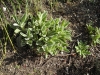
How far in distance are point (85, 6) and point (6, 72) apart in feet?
4.25

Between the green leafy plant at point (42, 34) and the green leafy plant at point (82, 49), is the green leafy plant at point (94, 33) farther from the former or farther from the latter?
the green leafy plant at point (42, 34)

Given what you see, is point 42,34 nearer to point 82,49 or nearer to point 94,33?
point 82,49

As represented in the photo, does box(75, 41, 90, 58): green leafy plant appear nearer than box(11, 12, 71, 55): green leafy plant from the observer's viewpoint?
No

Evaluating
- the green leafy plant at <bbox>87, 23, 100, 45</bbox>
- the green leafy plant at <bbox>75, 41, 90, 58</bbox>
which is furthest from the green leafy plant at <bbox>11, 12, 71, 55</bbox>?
the green leafy plant at <bbox>87, 23, 100, 45</bbox>

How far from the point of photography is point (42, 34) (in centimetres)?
223

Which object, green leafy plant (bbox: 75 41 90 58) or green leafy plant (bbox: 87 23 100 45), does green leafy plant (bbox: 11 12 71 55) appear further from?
green leafy plant (bbox: 87 23 100 45)

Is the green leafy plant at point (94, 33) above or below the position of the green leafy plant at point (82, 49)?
above

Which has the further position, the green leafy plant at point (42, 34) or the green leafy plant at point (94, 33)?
the green leafy plant at point (94, 33)

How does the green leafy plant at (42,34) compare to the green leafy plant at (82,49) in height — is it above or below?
above

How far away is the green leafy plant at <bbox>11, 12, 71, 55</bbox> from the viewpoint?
224 cm

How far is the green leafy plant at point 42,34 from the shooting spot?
2236mm

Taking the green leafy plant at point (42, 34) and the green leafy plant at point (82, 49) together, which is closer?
the green leafy plant at point (42, 34)

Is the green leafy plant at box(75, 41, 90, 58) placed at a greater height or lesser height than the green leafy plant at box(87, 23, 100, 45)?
lesser

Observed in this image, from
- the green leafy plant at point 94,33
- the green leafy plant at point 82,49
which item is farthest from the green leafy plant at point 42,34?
the green leafy plant at point 94,33
